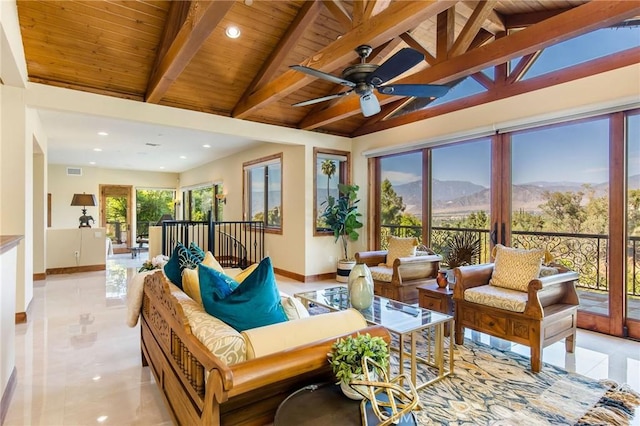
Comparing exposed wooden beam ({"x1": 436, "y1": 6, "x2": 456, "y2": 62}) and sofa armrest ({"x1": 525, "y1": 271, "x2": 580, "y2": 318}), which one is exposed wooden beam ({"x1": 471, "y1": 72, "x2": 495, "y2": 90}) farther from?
sofa armrest ({"x1": 525, "y1": 271, "x2": 580, "y2": 318})

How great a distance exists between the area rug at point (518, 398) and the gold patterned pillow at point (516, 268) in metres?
0.74

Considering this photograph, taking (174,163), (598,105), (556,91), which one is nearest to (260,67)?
(556,91)

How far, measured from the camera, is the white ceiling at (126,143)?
5535 millimetres

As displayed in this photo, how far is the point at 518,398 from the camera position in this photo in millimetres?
2318

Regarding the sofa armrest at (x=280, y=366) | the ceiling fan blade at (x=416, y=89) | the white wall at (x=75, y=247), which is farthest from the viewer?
the white wall at (x=75, y=247)

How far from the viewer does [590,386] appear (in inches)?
96.7

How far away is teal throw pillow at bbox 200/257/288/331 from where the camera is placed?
1.65m

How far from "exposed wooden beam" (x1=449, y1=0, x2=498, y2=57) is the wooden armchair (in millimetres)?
2427

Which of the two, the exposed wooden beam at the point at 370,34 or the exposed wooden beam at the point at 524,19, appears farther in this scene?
the exposed wooden beam at the point at 524,19

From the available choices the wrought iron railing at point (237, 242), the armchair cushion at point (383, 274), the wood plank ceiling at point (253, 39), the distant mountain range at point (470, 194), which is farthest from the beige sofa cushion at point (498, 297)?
the wrought iron railing at point (237, 242)

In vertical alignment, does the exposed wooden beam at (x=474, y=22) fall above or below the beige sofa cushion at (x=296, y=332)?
above

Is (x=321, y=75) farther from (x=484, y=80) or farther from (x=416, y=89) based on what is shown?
(x=484, y=80)

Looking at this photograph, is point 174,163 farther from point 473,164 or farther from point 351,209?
point 473,164

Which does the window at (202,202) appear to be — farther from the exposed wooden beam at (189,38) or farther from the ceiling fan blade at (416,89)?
the ceiling fan blade at (416,89)
